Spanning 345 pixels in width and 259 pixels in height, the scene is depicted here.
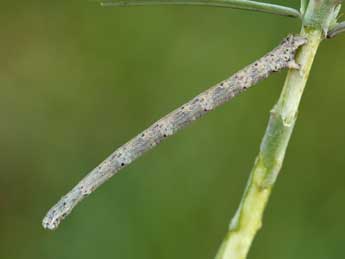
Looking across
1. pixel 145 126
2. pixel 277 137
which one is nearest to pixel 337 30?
pixel 277 137

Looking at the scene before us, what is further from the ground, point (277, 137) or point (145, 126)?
point (145, 126)

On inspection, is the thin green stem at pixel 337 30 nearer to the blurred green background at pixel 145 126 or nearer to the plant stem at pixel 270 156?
the plant stem at pixel 270 156

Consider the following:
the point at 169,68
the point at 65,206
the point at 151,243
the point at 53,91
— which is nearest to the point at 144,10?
the point at 169,68

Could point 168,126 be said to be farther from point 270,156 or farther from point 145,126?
point 145,126

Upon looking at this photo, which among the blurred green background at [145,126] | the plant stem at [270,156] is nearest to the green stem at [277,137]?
the plant stem at [270,156]

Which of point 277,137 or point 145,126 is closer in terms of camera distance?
point 277,137

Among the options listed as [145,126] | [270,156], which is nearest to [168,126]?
[270,156]
